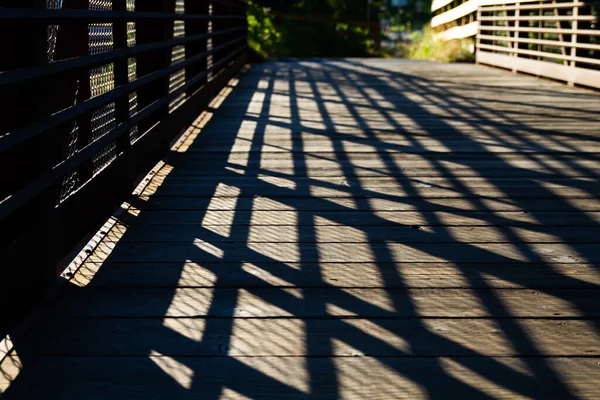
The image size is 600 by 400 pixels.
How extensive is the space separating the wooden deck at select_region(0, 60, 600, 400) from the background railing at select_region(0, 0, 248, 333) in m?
0.12

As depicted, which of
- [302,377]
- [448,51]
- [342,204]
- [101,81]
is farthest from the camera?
[448,51]

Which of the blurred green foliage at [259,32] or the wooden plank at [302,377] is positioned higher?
the blurred green foliage at [259,32]

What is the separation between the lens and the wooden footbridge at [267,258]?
1.88 metres

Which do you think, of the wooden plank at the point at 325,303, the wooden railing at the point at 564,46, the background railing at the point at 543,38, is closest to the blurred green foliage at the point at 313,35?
the background railing at the point at 543,38

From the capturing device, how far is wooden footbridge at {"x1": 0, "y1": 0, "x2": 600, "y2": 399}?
6.17ft

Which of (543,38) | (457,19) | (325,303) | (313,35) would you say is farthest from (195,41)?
(313,35)

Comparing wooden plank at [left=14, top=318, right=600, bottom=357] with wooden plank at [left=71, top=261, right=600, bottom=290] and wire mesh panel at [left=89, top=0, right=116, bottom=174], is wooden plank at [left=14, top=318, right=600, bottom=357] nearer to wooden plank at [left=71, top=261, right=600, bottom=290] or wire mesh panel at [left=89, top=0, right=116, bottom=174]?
wooden plank at [left=71, top=261, right=600, bottom=290]

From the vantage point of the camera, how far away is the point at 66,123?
2.55 m

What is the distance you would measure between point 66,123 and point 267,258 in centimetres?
71

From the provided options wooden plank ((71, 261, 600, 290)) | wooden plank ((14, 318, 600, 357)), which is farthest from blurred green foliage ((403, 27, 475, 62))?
wooden plank ((14, 318, 600, 357))

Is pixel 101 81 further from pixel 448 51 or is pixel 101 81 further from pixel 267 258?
pixel 448 51

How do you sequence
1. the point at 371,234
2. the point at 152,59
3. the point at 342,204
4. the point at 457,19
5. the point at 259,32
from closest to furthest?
1. the point at 371,234
2. the point at 342,204
3. the point at 152,59
4. the point at 457,19
5. the point at 259,32

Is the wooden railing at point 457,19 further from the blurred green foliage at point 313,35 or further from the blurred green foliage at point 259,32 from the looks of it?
the blurred green foliage at point 313,35

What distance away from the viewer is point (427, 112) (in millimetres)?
6625
